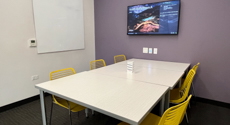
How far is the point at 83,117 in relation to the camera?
2260mm

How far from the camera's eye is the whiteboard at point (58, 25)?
272cm

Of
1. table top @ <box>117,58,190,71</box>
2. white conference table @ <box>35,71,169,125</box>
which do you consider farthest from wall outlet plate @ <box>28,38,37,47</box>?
table top @ <box>117,58,190,71</box>

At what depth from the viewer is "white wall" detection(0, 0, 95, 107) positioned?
7.57 feet

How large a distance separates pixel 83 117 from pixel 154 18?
2.27 meters

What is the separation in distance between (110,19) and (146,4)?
98 centimetres

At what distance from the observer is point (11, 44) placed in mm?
2385

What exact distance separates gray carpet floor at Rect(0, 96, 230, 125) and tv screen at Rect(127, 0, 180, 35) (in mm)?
1478

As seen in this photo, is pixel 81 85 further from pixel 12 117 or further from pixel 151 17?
pixel 151 17

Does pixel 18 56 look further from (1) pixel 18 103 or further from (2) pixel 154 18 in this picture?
(2) pixel 154 18

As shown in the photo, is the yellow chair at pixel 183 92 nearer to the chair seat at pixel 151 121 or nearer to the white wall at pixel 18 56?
the chair seat at pixel 151 121

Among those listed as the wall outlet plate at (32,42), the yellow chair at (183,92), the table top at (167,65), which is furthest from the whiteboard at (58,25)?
the yellow chair at (183,92)

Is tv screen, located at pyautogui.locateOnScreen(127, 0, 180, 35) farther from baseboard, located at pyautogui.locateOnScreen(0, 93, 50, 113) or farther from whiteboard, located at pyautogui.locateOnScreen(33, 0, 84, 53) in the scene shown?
baseboard, located at pyautogui.locateOnScreen(0, 93, 50, 113)

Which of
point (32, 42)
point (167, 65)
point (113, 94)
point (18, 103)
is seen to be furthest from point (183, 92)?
point (18, 103)

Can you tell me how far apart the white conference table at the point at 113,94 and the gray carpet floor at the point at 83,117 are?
68 centimetres
